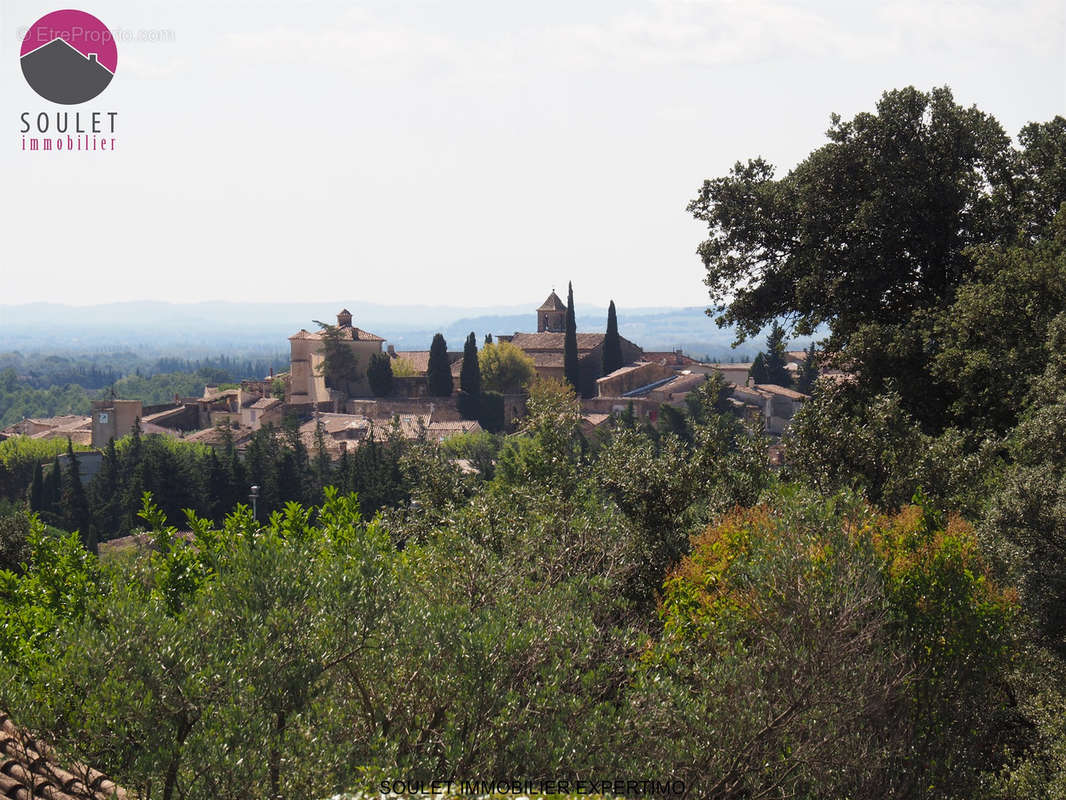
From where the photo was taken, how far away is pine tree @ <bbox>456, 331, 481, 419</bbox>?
86.8 m

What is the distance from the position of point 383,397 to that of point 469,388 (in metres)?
8.00

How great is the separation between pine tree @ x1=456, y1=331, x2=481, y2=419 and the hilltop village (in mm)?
246

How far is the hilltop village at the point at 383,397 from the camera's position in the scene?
83125mm

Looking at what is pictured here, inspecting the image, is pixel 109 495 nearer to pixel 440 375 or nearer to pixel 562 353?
pixel 440 375

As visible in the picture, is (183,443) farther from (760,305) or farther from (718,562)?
(718,562)

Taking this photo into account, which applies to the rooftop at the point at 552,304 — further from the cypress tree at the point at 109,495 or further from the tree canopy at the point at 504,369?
the cypress tree at the point at 109,495

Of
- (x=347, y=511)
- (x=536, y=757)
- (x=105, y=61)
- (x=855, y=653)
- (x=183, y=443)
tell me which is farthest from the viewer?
(x=183, y=443)

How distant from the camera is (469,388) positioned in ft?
286

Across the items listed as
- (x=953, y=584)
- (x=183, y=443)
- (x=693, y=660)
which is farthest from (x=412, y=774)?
(x=183, y=443)

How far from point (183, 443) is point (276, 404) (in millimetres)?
14558

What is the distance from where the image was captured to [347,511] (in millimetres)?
10023

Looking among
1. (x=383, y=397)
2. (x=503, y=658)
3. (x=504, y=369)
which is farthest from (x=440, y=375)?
(x=503, y=658)

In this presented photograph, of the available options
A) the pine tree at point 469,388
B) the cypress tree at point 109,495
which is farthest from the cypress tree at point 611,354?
the cypress tree at point 109,495

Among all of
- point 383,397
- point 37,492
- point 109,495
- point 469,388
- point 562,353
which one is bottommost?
point 37,492
